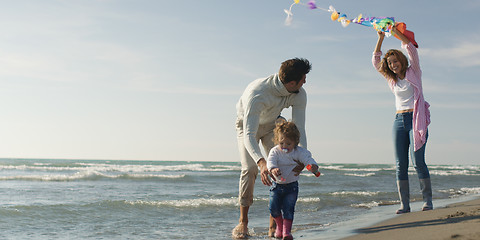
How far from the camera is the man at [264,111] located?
379 cm

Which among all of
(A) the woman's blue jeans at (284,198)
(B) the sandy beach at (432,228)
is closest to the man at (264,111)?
(A) the woman's blue jeans at (284,198)

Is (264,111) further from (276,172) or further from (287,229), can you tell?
(287,229)

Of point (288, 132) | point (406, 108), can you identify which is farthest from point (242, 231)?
point (406, 108)

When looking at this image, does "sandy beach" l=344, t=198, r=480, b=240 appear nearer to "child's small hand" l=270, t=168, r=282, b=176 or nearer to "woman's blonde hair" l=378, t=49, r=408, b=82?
"child's small hand" l=270, t=168, r=282, b=176

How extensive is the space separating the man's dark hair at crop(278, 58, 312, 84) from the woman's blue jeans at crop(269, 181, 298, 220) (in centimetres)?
93

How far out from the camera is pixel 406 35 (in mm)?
4547

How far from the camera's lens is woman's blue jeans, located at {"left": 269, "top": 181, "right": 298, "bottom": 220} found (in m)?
3.61

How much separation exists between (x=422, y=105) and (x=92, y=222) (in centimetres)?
477

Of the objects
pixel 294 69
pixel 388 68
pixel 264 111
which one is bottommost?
pixel 264 111

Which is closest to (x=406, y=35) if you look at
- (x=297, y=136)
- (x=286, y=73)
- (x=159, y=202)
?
(x=286, y=73)

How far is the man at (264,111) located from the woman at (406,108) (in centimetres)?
124

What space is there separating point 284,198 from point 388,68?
6.95 feet

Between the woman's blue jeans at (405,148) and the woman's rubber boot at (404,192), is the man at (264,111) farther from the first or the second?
the woman's rubber boot at (404,192)

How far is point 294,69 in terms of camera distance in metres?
3.80
